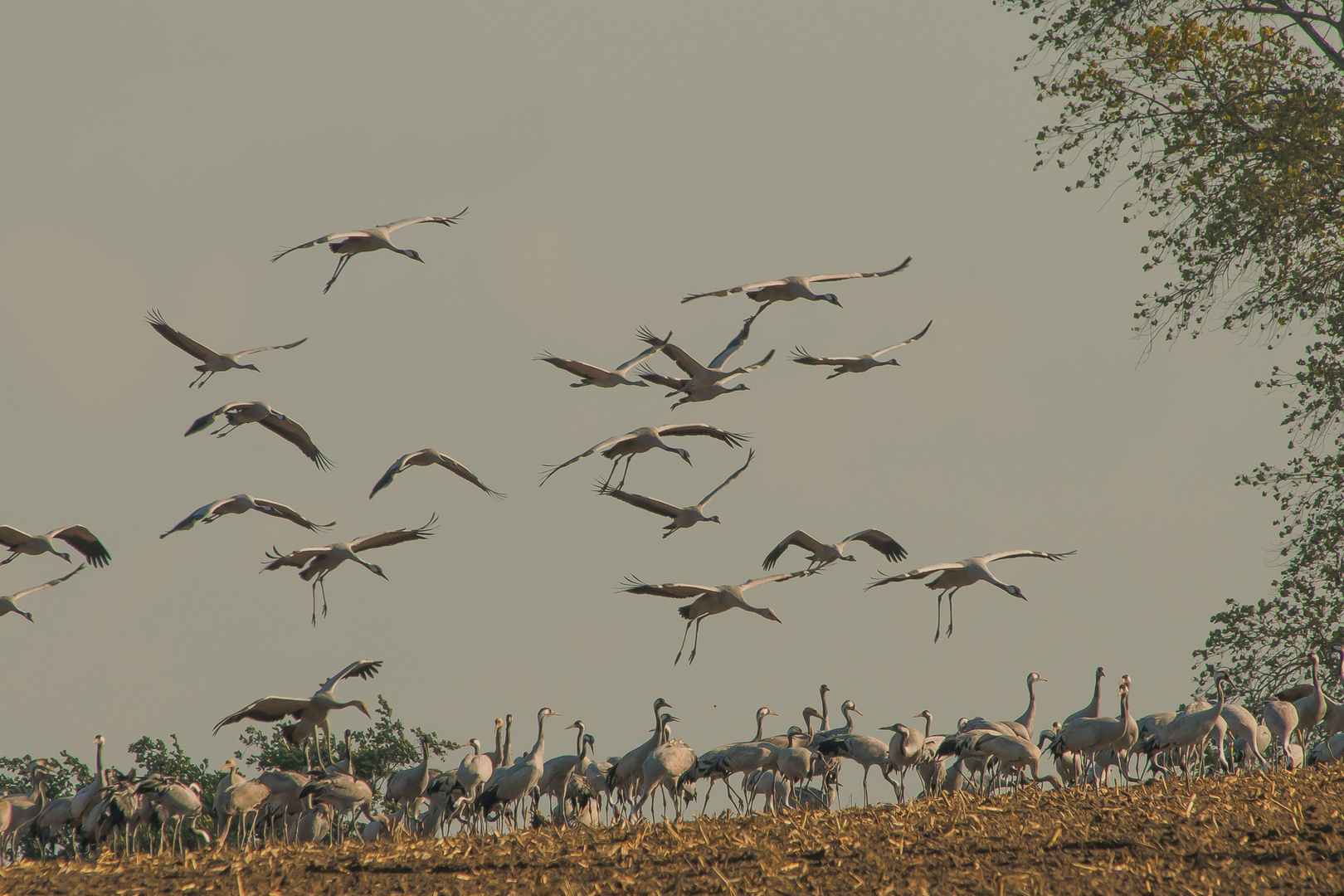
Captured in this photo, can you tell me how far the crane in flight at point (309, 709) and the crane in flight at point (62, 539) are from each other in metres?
2.84

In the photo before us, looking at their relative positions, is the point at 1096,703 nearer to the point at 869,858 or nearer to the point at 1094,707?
the point at 1094,707

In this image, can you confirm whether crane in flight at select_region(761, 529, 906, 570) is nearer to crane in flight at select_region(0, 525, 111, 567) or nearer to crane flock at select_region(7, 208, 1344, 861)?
crane flock at select_region(7, 208, 1344, 861)

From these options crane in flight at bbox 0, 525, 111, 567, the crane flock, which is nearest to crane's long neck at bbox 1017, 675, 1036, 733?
the crane flock

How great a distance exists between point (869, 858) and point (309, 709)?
10.5 metres

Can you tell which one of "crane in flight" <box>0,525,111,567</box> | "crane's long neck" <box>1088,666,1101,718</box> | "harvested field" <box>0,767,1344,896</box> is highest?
"crane in flight" <box>0,525,111,567</box>

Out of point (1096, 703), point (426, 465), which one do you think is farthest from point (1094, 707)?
point (426, 465)

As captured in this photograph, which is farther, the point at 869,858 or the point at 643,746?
the point at 643,746

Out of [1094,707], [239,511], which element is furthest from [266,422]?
[1094,707]

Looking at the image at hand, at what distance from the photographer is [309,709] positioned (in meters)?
20.4

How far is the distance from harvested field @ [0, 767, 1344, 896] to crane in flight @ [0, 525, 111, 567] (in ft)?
20.0

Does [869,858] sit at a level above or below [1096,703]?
below

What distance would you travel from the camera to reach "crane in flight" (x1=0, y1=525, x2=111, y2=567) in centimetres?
1902

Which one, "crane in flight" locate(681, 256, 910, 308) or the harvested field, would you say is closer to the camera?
the harvested field

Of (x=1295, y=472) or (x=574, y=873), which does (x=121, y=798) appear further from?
(x=1295, y=472)
